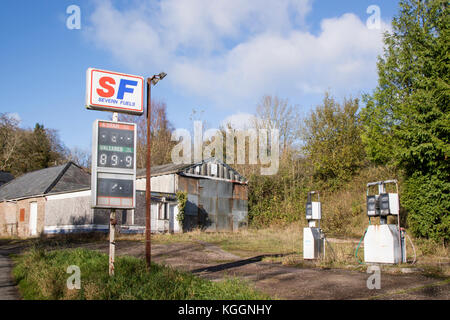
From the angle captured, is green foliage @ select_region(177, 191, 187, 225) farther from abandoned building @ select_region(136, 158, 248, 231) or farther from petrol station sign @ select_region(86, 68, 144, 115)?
petrol station sign @ select_region(86, 68, 144, 115)

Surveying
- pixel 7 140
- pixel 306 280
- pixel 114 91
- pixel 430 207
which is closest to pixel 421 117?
pixel 430 207

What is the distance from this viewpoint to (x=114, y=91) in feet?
34.0

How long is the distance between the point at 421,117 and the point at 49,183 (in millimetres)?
23393

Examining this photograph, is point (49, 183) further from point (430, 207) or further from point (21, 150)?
point (21, 150)

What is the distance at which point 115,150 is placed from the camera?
9844 mm

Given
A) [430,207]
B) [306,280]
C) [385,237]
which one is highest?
[430,207]

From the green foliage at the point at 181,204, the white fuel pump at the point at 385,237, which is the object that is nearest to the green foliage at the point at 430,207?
the white fuel pump at the point at 385,237

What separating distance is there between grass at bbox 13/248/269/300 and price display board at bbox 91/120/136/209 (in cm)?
165

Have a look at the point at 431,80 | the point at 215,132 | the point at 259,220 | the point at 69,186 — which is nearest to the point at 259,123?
the point at 215,132

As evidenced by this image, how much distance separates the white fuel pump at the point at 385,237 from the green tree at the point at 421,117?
3991 mm

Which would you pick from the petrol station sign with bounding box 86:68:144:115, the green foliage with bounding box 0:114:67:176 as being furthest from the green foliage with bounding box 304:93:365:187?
the green foliage with bounding box 0:114:67:176

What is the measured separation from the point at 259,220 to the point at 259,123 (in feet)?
34.2

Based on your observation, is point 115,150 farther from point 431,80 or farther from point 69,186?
point 69,186

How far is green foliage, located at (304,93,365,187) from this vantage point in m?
28.9
